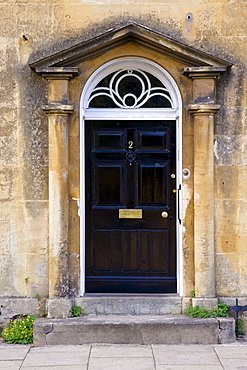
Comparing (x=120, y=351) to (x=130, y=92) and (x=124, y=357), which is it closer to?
(x=124, y=357)

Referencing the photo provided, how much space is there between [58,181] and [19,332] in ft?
6.54

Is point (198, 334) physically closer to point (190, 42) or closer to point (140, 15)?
point (190, 42)

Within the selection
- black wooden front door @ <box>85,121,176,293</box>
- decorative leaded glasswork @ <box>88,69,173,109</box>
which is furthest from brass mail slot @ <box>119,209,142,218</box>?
decorative leaded glasswork @ <box>88,69,173,109</box>

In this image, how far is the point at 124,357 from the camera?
20.2ft

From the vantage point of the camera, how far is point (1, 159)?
23.1 feet

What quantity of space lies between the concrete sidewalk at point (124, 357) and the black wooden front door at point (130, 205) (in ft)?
3.32

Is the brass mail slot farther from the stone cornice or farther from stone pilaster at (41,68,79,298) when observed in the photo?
the stone cornice

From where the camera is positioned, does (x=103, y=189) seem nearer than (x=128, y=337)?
No

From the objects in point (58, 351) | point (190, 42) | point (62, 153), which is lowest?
point (58, 351)

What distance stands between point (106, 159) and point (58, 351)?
102 inches

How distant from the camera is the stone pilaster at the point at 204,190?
22.6 ft

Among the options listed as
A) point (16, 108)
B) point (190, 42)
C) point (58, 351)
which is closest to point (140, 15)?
point (190, 42)

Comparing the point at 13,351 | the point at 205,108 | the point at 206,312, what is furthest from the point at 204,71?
the point at 13,351

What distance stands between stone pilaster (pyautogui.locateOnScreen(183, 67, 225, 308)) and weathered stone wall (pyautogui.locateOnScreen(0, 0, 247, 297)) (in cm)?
13
